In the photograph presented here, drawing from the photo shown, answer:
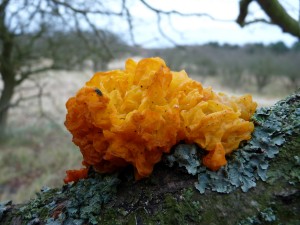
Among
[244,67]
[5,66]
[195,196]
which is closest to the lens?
[195,196]

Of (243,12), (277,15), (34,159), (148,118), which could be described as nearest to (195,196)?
(148,118)

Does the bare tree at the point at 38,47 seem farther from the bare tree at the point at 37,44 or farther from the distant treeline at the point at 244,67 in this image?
the distant treeline at the point at 244,67

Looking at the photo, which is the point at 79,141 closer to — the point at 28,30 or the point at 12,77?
the point at 28,30

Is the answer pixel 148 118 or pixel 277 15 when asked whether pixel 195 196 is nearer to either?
pixel 148 118

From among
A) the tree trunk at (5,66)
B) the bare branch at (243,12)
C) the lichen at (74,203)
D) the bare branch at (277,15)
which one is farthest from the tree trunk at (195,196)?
the tree trunk at (5,66)

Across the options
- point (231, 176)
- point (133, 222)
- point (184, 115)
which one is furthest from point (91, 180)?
point (231, 176)

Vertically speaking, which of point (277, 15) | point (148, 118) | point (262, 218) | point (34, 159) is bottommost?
point (34, 159)
